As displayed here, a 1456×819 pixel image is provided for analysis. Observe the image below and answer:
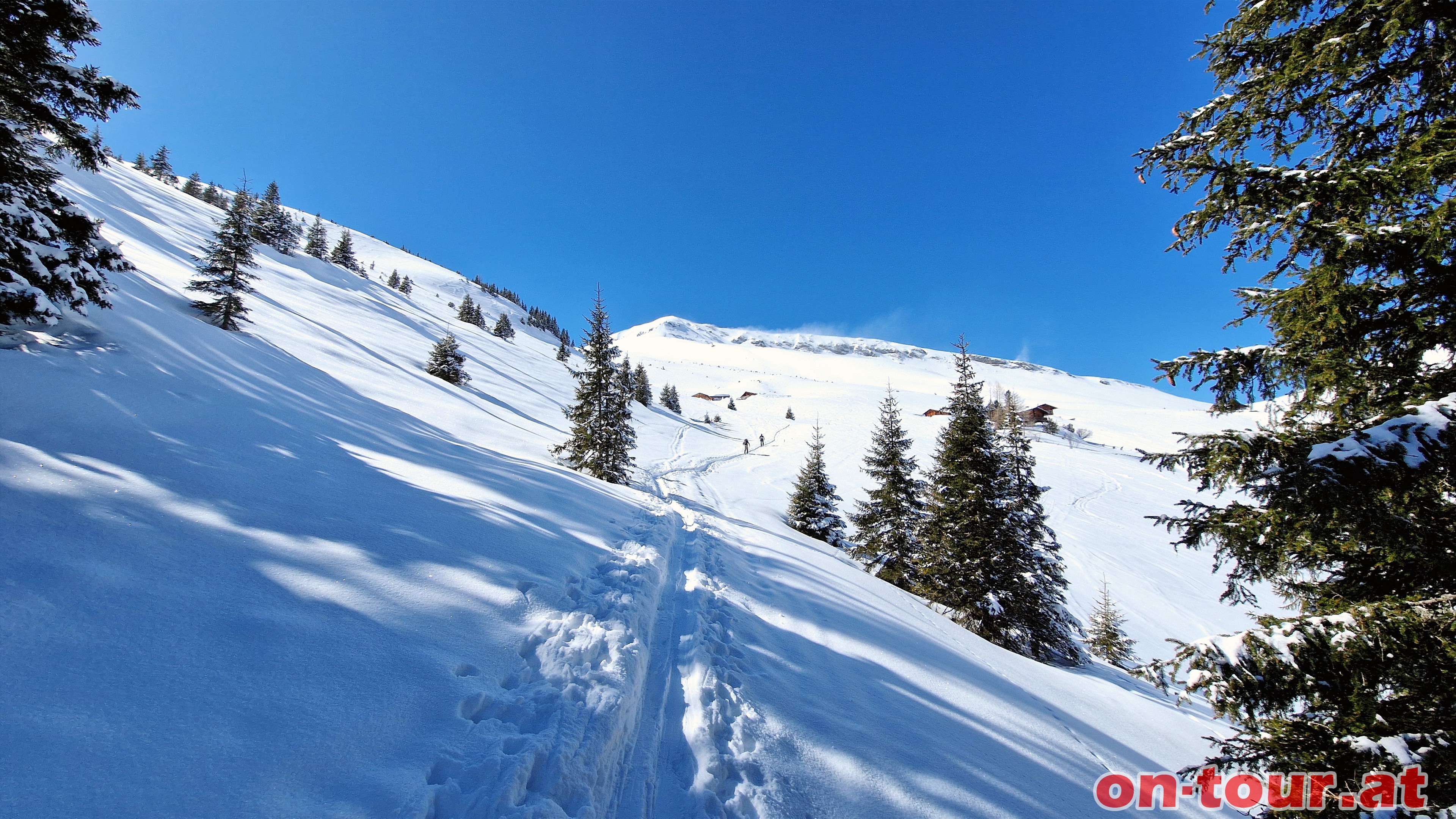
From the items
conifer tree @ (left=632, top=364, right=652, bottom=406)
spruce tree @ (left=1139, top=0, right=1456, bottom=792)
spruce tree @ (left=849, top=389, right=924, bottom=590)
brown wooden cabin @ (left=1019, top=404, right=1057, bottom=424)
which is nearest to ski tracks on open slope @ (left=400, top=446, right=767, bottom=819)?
spruce tree @ (left=1139, top=0, right=1456, bottom=792)

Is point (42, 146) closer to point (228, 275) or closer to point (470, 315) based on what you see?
point (228, 275)

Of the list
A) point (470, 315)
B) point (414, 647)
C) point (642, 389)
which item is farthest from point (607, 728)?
point (470, 315)

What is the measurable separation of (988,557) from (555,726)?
1138cm

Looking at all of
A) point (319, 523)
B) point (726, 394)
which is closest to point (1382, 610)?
point (319, 523)

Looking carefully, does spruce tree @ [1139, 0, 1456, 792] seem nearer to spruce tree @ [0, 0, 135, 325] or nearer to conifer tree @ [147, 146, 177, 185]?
spruce tree @ [0, 0, 135, 325]

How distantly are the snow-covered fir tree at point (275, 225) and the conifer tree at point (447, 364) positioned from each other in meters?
38.4

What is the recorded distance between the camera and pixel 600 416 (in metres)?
17.5

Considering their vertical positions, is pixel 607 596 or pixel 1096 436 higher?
pixel 1096 436

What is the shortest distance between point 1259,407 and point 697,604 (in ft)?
20.2

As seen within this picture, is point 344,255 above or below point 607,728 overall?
above

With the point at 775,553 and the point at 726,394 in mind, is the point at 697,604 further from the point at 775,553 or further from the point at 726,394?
the point at 726,394

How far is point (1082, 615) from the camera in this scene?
16.6 meters

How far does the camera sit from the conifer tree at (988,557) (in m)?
11.6

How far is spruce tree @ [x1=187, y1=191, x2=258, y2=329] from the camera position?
62.5 ft
